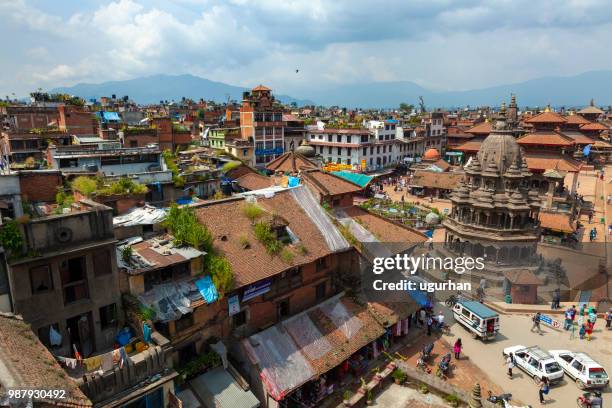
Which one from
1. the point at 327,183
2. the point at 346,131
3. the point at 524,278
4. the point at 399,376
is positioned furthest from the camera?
the point at 346,131

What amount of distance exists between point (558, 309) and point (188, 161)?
35633mm

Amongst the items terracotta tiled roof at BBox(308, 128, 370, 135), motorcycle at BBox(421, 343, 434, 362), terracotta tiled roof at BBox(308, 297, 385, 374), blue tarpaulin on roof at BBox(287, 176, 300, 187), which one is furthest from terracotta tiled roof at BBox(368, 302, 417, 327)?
terracotta tiled roof at BBox(308, 128, 370, 135)

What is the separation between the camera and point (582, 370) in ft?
78.0

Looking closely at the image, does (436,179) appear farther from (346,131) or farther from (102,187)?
(102,187)

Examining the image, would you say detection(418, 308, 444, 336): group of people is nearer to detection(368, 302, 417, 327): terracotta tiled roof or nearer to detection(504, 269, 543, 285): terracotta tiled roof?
detection(368, 302, 417, 327): terracotta tiled roof

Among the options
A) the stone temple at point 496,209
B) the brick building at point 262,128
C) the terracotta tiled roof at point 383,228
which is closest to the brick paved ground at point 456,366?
the terracotta tiled roof at point 383,228

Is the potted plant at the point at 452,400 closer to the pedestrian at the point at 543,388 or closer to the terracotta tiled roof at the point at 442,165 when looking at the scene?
the pedestrian at the point at 543,388

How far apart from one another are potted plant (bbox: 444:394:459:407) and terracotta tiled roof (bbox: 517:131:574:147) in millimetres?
48326

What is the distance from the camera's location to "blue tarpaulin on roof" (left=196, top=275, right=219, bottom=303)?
19.2 m

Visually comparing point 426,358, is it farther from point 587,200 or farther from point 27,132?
point 587,200

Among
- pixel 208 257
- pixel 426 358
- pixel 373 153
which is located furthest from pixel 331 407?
pixel 373 153

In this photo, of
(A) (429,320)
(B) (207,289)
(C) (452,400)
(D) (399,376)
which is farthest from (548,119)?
(B) (207,289)

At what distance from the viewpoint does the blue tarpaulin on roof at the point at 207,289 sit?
63.1 feet

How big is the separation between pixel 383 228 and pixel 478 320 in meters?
9.37
